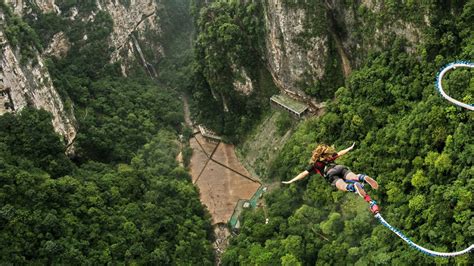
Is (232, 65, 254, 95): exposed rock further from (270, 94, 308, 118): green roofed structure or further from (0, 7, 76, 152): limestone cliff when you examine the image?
(0, 7, 76, 152): limestone cliff

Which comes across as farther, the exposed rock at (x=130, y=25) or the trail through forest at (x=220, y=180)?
the exposed rock at (x=130, y=25)

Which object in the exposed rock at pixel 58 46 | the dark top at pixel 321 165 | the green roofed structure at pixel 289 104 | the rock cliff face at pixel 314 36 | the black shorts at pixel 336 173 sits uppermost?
the exposed rock at pixel 58 46

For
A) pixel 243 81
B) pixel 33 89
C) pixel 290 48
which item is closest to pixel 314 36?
pixel 290 48

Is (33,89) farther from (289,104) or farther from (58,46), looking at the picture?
(289,104)

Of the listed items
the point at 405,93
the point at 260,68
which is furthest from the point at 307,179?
the point at 260,68

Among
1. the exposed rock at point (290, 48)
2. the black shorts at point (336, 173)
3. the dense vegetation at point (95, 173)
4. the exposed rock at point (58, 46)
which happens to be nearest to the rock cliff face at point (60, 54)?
the exposed rock at point (58, 46)

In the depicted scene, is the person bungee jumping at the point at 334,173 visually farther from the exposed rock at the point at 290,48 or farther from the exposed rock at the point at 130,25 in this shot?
the exposed rock at the point at 130,25

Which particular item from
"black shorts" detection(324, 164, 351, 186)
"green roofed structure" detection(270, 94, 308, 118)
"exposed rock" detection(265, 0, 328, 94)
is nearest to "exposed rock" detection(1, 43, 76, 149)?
"green roofed structure" detection(270, 94, 308, 118)
